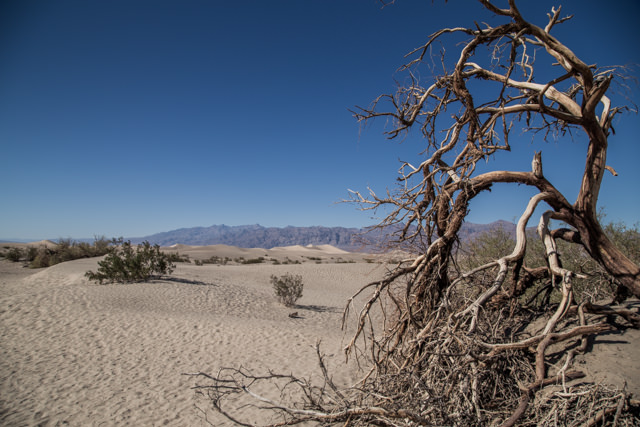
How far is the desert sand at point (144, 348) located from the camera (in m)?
5.30

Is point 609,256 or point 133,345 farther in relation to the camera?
point 133,345

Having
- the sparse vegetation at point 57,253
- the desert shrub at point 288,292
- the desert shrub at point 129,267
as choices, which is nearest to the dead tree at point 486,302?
the desert shrub at point 288,292

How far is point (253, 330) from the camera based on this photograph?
10.8 m

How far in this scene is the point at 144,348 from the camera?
8398mm

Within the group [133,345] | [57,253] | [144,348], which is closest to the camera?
[144,348]

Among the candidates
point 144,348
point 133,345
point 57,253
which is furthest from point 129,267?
point 57,253

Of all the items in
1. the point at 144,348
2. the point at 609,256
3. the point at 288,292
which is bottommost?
the point at 144,348

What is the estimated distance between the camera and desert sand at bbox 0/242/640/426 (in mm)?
5297

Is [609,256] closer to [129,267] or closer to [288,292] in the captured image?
[288,292]

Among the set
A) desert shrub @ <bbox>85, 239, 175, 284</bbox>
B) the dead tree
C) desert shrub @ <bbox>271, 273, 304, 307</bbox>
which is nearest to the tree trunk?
the dead tree

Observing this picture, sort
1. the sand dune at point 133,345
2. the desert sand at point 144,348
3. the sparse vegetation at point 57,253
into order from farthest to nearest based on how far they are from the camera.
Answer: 1. the sparse vegetation at point 57,253
2. the sand dune at point 133,345
3. the desert sand at point 144,348

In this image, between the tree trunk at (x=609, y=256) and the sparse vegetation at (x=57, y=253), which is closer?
the tree trunk at (x=609, y=256)

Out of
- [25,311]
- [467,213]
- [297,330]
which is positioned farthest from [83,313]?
[467,213]

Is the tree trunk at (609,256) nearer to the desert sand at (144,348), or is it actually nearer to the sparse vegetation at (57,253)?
the desert sand at (144,348)
